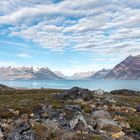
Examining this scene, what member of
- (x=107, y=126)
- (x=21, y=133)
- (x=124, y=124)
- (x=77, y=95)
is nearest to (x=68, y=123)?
(x=107, y=126)

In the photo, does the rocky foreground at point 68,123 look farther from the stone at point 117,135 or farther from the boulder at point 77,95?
the boulder at point 77,95

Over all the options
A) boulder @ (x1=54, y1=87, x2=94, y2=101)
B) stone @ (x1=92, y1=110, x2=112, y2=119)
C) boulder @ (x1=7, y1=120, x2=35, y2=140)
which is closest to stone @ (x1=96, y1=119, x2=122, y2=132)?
stone @ (x1=92, y1=110, x2=112, y2=119)

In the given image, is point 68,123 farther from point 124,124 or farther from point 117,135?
point 124,124

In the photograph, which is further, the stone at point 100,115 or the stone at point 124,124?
the stone at point 100,115

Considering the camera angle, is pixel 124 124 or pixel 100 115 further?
pixel 100 115

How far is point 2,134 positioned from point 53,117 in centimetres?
806

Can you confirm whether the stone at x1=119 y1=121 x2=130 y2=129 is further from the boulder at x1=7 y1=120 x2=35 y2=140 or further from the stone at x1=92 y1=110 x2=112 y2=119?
the boulder at x1=7 y1=120 x2=35 y2=140

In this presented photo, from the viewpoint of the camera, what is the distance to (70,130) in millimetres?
23422

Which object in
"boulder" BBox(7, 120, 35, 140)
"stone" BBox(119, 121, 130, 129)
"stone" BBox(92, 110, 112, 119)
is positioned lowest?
"stone" BBox(119, 121, 130, 129)

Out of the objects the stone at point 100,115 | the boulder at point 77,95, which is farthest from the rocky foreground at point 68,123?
the boulder at point 77,95

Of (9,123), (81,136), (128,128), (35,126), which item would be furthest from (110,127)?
(9,123)

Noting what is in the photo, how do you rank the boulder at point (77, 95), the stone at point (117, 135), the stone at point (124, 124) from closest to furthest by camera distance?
1. the stone at point (117, 135)
2. the stone at point (124, 124)
3. the boulder at point (77, 95)

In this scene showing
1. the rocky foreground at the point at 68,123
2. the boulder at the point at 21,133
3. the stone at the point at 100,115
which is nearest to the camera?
the boulder at the point at 21,133

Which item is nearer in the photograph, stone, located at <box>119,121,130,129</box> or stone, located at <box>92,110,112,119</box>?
stone, located at <box>119,121,130,129</box>
